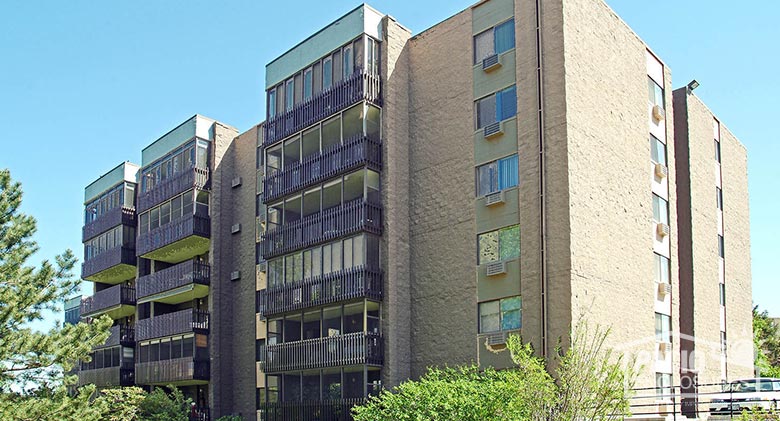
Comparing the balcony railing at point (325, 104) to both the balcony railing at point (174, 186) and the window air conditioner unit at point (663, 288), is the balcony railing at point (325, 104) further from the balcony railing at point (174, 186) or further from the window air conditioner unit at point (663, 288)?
the window air conditioner unit at point (663, 288)

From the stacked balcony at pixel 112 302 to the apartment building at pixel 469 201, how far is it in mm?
14615

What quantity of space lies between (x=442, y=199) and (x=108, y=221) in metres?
25.4

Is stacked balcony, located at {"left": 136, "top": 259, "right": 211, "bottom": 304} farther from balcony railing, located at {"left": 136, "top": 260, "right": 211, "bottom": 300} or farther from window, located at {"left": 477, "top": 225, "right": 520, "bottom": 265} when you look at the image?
window, located at {"left": 477, "top": 225, "right": 520, "bottom": 265}

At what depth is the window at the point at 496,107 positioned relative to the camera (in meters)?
30.1

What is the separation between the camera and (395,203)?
3238cm

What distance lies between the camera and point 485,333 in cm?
2934

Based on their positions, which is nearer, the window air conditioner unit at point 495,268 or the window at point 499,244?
the window air conditioner unit at point 495,268

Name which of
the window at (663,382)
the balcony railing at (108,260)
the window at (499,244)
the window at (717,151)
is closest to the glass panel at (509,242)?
the window at (499,244)

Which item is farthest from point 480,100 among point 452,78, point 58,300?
point 58,300

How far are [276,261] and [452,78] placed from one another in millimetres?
10287

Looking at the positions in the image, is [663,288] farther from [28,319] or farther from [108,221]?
[108,221]

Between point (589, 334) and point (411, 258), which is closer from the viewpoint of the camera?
point (589, 334)

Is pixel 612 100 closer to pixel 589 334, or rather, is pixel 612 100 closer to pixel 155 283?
pixel 589 334

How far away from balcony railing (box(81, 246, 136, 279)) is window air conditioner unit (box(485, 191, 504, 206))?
2550 cm
